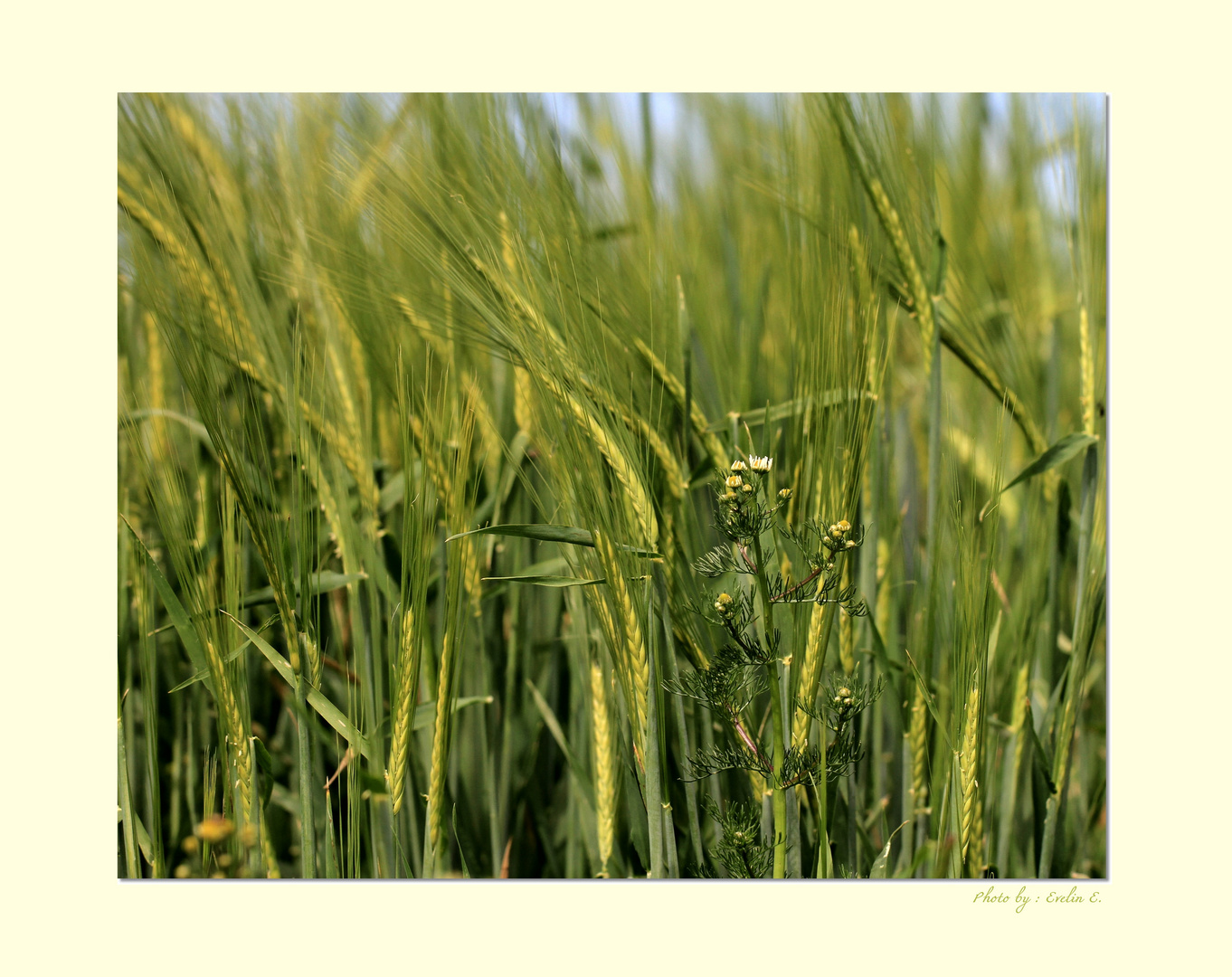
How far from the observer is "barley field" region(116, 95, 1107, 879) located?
2.90 ft

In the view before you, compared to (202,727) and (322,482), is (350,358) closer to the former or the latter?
(322,482)

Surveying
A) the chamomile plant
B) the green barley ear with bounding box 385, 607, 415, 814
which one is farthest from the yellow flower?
the chamomile plant

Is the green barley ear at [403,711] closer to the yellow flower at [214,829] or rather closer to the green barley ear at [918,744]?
the yellow flower at [214,829]

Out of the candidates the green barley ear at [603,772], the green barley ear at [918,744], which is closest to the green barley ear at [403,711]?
the green barley ear at [603,772]

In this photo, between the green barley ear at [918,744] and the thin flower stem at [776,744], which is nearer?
the thin flower stem at [776,744]

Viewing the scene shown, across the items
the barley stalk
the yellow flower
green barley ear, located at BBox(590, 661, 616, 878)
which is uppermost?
the barley stalk

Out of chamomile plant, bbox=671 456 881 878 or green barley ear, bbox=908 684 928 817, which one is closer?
chamomile plant, bbox=671 456 881 878

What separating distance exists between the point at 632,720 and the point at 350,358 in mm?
576

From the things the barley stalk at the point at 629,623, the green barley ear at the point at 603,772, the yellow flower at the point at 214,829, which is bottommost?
the yellow flower at the point at 214,829

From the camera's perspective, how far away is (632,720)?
88 cm

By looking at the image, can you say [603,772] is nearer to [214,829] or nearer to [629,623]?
[629,623]

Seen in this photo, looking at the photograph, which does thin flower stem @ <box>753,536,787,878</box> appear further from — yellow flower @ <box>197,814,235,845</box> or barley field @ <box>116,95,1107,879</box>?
yellow flower @ <box>197,814,235,845</box>

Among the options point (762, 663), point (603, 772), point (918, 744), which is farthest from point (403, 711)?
point (918, 744)

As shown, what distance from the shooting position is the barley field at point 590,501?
0.88m
